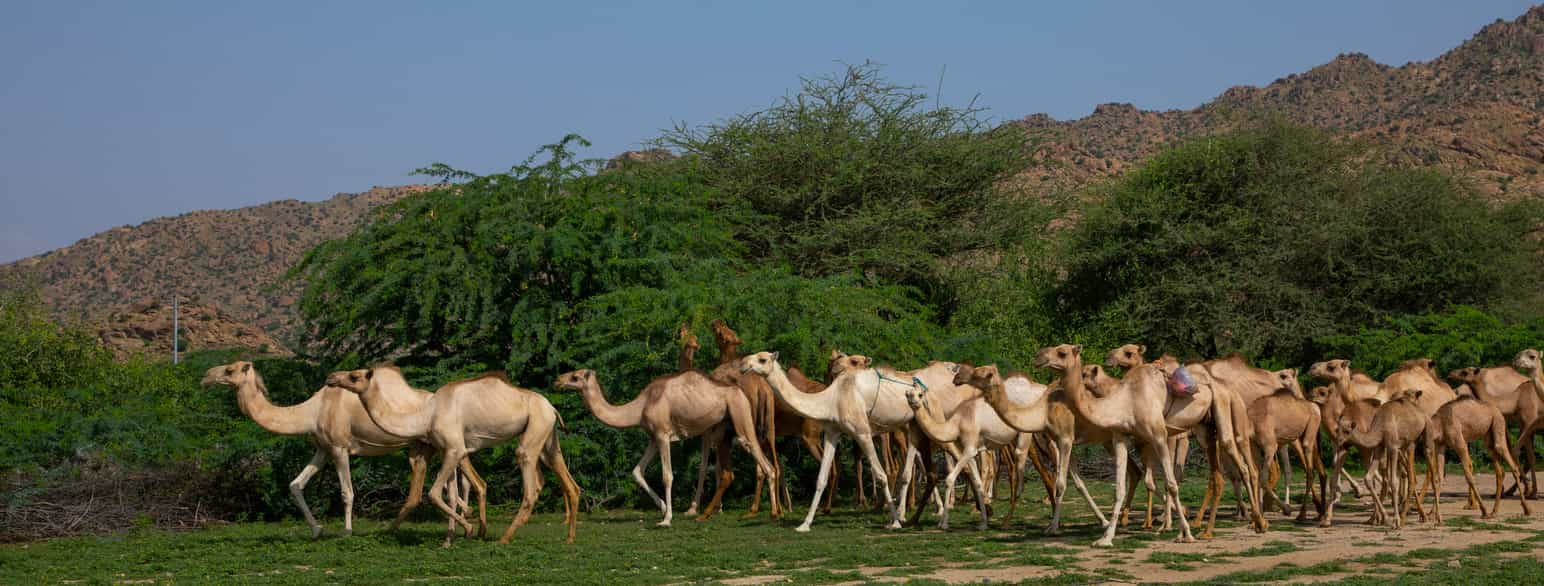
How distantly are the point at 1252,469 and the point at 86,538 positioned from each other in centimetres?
1241

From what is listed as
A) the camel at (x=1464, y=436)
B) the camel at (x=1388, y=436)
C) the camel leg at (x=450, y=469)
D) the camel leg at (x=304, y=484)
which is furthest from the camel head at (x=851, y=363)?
the camel at (x=1464, y=436)

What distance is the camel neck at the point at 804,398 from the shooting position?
1545 cm

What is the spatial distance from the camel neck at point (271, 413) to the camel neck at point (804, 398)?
490 centimetres

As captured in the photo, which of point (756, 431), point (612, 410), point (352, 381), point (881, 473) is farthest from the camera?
point (756, 431)

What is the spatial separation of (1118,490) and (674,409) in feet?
17.6

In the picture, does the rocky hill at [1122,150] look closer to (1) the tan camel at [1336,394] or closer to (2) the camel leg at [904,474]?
(1) the tan camel at [1336,394]

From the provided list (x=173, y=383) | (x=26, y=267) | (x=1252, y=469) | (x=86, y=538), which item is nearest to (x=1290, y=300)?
(x=1252, y=469)

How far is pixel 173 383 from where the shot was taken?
24.0 m

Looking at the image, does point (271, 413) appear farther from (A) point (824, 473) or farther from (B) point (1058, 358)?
(B) point (1058, 358)

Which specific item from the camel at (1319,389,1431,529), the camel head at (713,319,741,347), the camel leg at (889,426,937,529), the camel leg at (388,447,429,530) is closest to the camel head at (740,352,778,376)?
the camel leg at (889,426,937,529)

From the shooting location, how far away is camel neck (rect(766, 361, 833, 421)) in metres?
15.4

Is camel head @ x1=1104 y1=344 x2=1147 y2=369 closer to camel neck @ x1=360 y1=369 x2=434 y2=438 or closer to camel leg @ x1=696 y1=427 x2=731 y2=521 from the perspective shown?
camel leg @ x1=696 y1=427 x2=731 y2=521

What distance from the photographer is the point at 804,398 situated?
1560 cm

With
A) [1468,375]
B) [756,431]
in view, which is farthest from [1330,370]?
[756,431]
